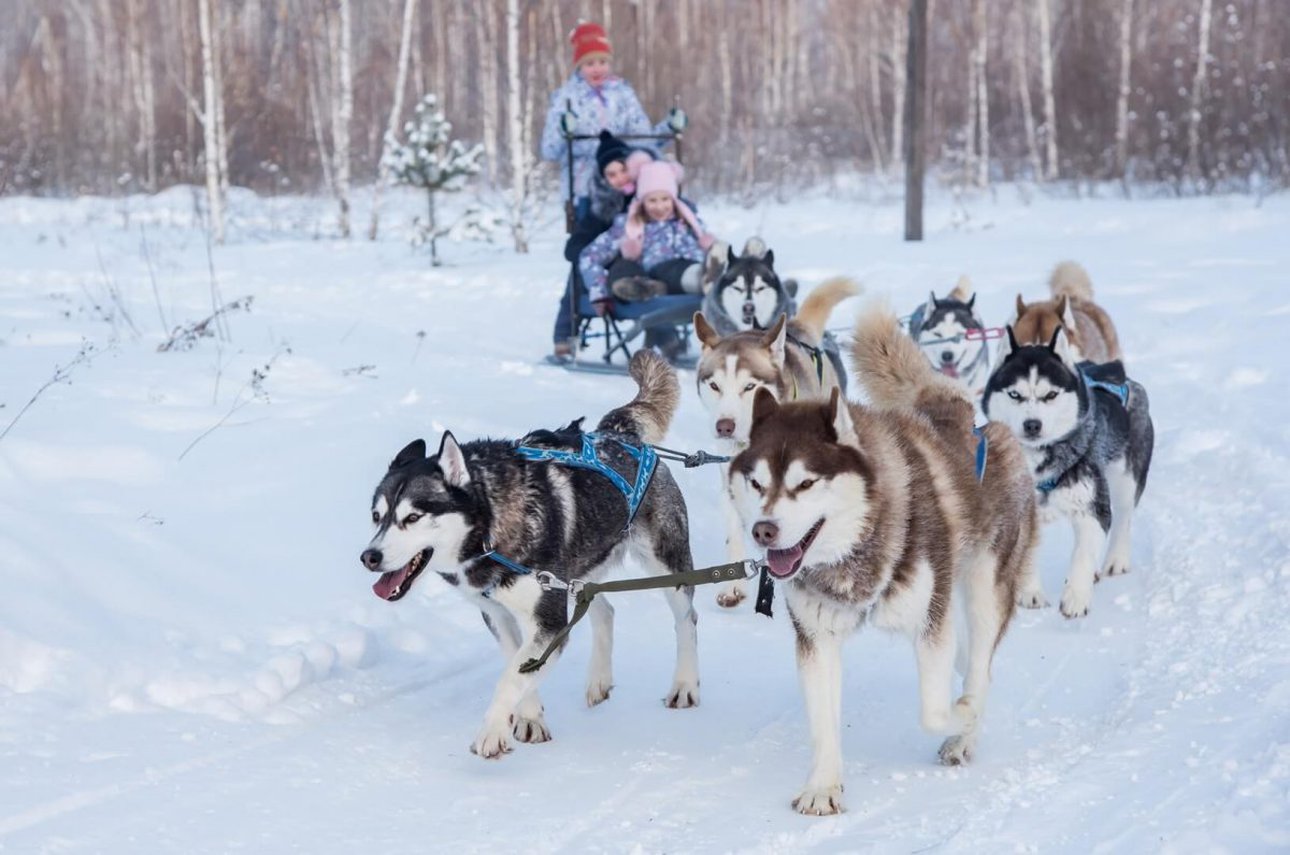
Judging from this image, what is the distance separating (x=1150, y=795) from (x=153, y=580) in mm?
2767

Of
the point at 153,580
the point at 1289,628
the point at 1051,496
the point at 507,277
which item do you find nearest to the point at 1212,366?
the point at 1051,496

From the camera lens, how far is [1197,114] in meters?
15.1

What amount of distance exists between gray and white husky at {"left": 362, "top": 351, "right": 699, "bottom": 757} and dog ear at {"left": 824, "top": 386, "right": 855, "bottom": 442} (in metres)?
0.81

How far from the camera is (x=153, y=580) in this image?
3898 mm

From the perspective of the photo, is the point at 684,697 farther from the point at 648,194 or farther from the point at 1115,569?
the point at 648,194

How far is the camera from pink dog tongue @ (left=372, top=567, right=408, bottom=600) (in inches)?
115

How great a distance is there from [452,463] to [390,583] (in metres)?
0.31

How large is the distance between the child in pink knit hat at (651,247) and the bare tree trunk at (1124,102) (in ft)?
32.8

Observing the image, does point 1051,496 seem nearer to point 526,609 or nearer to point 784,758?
point 784,758

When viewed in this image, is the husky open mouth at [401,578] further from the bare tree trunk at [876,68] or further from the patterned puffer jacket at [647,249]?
the bare tree trunk at [876,68]

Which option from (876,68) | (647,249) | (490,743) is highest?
(876,68)

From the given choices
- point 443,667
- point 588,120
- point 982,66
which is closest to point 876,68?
point 982,66

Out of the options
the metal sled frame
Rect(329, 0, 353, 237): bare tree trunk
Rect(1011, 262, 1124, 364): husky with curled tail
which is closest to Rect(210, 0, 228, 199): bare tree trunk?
Rect(329, 0, 353, 237): bare tree trunk

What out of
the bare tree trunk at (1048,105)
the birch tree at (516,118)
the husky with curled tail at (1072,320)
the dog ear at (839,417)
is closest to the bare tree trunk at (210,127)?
the birch tree at (516,118)
